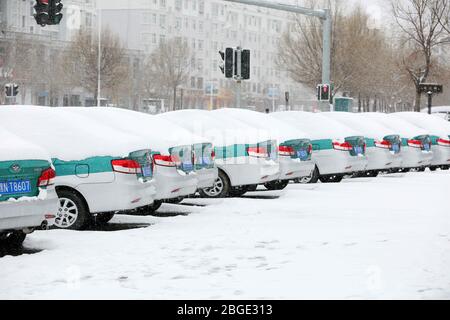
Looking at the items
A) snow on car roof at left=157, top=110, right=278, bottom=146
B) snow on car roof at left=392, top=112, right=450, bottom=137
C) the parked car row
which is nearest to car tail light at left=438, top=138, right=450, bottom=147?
snow on car roof at left=392, top=112, right=450, bottom=137

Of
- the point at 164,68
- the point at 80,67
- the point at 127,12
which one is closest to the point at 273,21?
the point at 127,12

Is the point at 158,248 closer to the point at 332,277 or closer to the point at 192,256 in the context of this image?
the point at 192,256

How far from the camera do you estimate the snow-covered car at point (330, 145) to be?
Result: 19078 mm

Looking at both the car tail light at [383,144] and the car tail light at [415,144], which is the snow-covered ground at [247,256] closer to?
the car tail light at [383,144]

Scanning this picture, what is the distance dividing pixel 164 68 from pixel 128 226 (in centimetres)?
6873

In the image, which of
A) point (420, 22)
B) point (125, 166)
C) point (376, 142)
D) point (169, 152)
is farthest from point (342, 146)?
point (420, 22)

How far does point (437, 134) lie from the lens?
2453cm

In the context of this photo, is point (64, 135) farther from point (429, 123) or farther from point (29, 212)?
point (429, 123)

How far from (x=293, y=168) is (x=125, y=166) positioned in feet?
20.0

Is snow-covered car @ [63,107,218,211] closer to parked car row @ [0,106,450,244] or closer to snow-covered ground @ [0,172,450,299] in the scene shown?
parked car row @ [0,106,450,244]

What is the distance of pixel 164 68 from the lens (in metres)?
80.2

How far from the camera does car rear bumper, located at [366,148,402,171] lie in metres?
21.1

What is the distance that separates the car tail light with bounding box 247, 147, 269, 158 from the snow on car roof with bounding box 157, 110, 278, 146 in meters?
0.13

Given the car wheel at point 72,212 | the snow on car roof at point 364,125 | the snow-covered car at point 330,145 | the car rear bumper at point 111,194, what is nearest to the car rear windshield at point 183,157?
the car rear bumper at point 111,194
